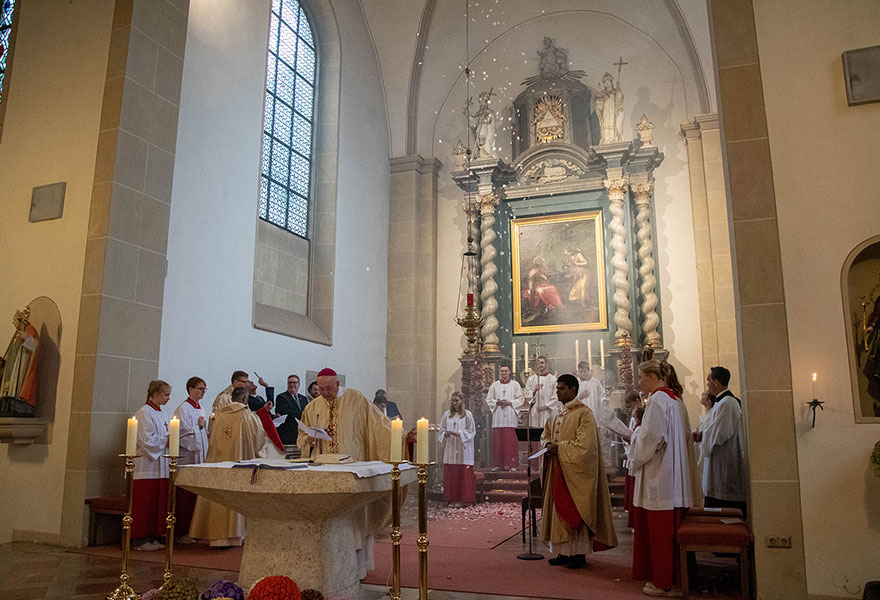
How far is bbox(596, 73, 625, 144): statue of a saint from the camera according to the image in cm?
1211

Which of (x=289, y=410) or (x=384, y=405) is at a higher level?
(x=384, y=405)

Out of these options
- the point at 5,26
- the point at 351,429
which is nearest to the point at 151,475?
the point at 351,429

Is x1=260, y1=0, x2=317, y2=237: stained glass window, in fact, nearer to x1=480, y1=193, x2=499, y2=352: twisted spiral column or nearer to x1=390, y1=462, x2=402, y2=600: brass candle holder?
x1=480, y1=193, x2=499, y2=352: twisted spiral column

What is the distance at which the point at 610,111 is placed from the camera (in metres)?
12.2

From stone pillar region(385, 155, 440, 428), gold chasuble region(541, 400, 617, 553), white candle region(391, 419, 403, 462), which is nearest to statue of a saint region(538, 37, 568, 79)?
stone pillar region(385, 155, 440, 428)

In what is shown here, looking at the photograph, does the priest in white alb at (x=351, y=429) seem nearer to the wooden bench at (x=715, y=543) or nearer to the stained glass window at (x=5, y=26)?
the wooden bench at (x=715, y=543)

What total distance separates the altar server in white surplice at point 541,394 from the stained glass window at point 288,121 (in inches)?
171

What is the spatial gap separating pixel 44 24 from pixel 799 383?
321 inches

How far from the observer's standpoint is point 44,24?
25.4ft

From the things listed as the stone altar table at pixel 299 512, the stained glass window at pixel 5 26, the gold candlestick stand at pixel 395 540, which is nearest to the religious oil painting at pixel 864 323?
the stone altar table at pixel 299 512

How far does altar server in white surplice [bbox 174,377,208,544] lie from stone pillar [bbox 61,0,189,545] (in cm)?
47

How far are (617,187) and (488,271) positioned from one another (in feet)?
8.53

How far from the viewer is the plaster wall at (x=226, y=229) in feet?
26.1

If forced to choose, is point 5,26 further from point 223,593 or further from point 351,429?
point 223,593
